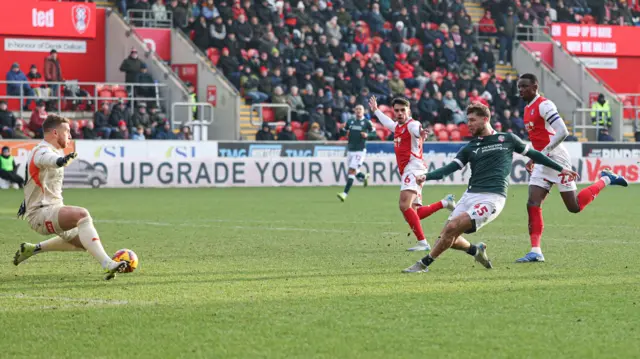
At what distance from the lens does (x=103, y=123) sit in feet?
106

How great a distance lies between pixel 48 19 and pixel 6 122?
21.7 ft

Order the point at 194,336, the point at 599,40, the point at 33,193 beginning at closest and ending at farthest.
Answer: the point at 194,336 < the point at 33,193 < the point at 599,40

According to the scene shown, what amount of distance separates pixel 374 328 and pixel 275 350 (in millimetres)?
989

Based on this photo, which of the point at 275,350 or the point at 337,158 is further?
the point at 337,158

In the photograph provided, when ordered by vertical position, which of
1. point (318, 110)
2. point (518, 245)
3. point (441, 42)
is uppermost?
point (441, 42)

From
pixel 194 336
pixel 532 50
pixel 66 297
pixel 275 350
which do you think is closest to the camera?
pixel 275 350

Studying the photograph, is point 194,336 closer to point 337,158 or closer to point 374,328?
point 374,328

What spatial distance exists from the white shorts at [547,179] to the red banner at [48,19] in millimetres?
25827

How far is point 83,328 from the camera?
7605mm

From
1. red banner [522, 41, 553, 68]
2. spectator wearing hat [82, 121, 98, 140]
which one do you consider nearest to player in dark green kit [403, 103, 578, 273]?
spectator wearing hat [82, 121, 98, 140]

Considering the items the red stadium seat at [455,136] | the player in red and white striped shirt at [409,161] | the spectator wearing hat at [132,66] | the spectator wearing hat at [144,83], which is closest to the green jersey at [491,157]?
the player in red and white striped shirt at [409,161]

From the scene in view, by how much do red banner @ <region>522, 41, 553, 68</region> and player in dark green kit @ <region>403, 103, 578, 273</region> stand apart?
3401 centimetres

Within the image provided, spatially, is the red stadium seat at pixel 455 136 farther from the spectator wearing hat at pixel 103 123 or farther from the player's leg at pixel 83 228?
the player's leg at pixel 83 228

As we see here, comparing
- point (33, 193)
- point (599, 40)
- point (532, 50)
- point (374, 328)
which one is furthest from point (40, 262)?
point (599, 40)
